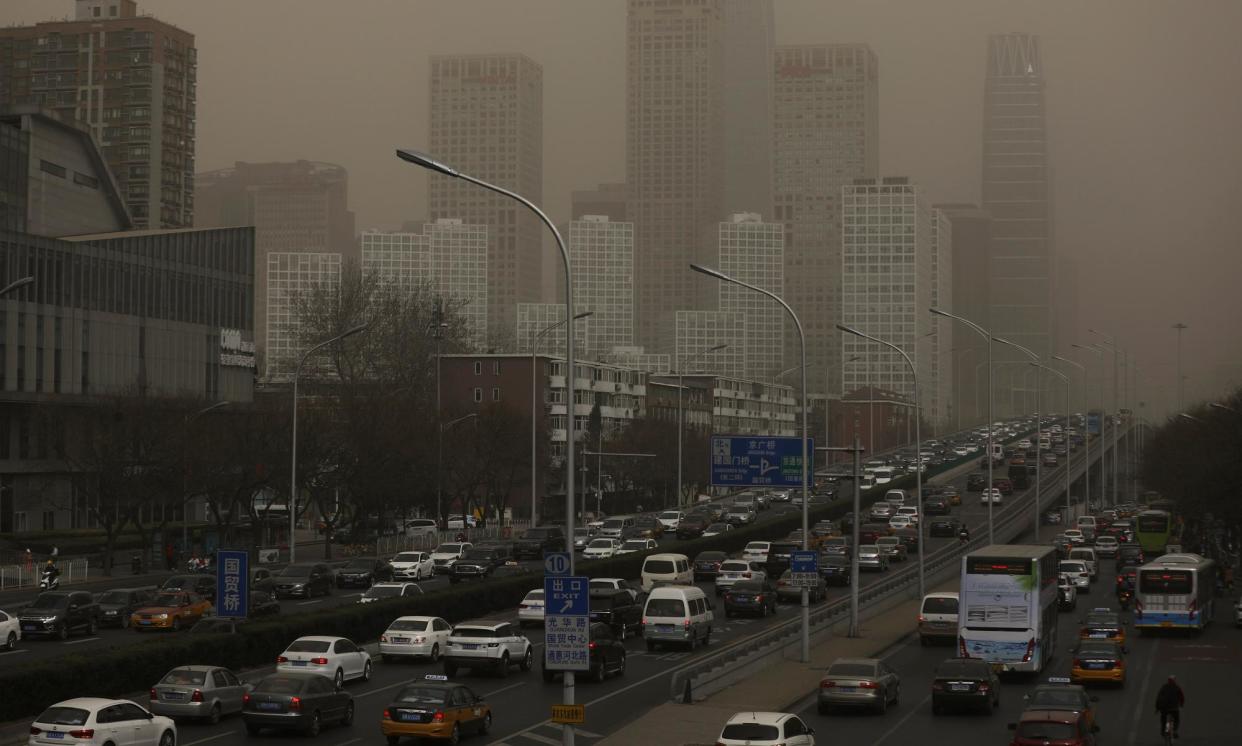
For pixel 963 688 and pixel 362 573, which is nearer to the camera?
pixel 963 688

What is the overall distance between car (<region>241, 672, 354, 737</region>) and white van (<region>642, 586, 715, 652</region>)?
1716 cm

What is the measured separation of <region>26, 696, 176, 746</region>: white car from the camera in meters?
24.7

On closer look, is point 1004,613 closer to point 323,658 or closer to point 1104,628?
point 1104,628

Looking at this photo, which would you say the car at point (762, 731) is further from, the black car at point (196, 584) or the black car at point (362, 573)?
the black car at point (362, 573)

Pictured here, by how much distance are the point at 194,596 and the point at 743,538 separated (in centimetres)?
3996

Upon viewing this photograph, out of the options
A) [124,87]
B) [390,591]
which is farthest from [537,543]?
[124,87]

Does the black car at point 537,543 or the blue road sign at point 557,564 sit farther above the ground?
the blue road sign at point 557,564

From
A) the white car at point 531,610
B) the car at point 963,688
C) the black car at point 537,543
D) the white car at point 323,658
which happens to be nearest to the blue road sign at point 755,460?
the white car at point 531,610

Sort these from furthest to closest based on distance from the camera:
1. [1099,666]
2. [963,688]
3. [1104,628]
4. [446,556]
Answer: [446,556] → [1104,628] → [1099,666] → [963,688]

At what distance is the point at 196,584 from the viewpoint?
56.1 metres

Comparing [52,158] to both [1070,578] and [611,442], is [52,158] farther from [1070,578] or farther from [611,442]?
[1070,578]

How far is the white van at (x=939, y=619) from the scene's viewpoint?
48.9 m

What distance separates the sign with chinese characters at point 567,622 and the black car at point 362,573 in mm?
42251

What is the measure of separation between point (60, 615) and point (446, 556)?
2732 cm
